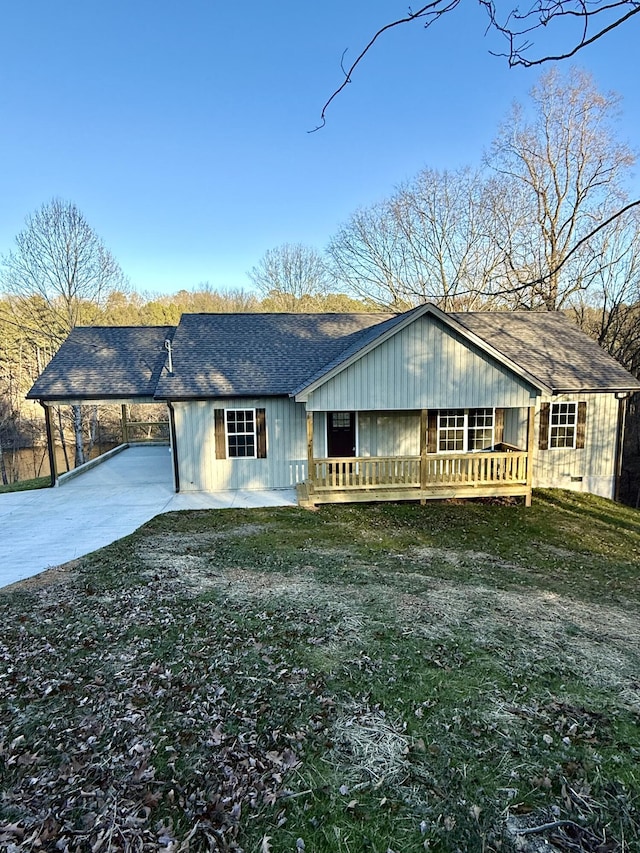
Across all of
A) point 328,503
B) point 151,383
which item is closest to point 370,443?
point 328,503

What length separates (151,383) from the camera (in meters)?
12.9

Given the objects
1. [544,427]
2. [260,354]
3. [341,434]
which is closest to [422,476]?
[341,434]

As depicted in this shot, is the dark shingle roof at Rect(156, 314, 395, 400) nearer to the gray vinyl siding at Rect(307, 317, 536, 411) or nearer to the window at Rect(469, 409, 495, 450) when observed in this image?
the gray vinyl siding at Rect(307, 317, 536, 411)

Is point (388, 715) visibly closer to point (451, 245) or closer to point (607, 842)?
point (607, 842)

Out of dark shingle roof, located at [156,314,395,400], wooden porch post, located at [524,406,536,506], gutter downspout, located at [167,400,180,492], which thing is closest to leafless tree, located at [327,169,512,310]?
dark shingle roof, located at [156,314,395,400]

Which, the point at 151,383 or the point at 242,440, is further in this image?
the point at 151,383

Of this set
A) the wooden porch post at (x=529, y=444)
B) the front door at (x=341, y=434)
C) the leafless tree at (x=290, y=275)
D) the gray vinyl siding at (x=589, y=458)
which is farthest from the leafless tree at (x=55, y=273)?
the gray vinyl siding at (x=589, y=458)

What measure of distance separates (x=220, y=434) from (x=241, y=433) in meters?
0.55

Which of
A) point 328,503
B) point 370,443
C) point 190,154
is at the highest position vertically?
point 190,154

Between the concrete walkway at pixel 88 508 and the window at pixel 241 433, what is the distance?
3.57ft

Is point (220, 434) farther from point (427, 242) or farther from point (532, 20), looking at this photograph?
point (427, 242)

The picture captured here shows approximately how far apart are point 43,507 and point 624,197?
25483mm

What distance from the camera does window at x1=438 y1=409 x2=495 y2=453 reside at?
12430 mm

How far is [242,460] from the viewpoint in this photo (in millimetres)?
12039
